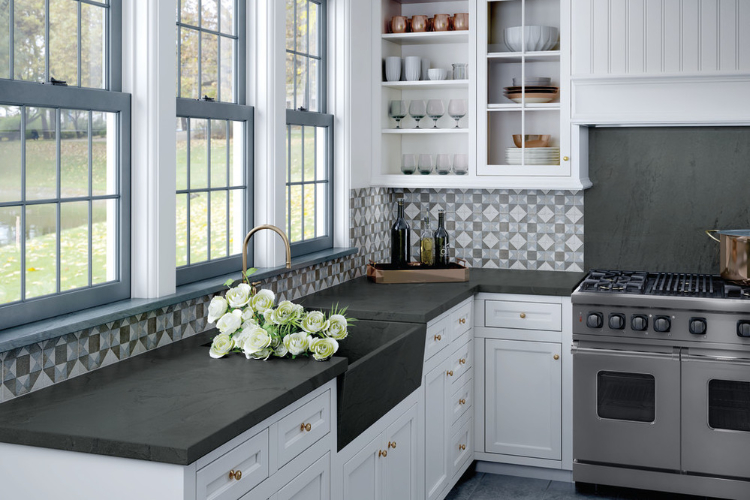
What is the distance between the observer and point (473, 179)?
15.3 feet

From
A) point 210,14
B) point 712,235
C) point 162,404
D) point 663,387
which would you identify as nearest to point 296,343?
point 162,404

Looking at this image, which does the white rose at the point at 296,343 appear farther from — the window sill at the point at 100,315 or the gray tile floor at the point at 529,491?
the gray tile floor at the point at 529,491

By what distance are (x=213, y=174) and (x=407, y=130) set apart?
1.64m

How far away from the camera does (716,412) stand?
13.0 ft

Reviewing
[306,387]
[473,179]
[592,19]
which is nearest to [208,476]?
[306,387]

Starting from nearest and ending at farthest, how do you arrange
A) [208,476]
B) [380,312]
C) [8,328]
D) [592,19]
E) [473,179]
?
[208,476] → [8,328] → [380,312] → [592,19] → [473,179]

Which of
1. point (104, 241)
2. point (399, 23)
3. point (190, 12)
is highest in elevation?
point (399, 23)

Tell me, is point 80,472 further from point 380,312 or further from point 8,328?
point 380,312

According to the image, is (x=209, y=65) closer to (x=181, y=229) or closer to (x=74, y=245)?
(x=181, y=229)

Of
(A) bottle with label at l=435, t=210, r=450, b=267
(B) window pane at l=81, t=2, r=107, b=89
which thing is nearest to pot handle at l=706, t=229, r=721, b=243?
(A) bottle with label at l=435, t=210, r=450, b=267

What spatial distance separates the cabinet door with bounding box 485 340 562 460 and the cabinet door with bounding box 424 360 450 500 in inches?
21.1

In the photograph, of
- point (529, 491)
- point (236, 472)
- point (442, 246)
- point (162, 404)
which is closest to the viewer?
point (236, 472)

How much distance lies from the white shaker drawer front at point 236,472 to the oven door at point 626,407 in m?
2.28

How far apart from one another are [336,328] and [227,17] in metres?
→ 1.46
